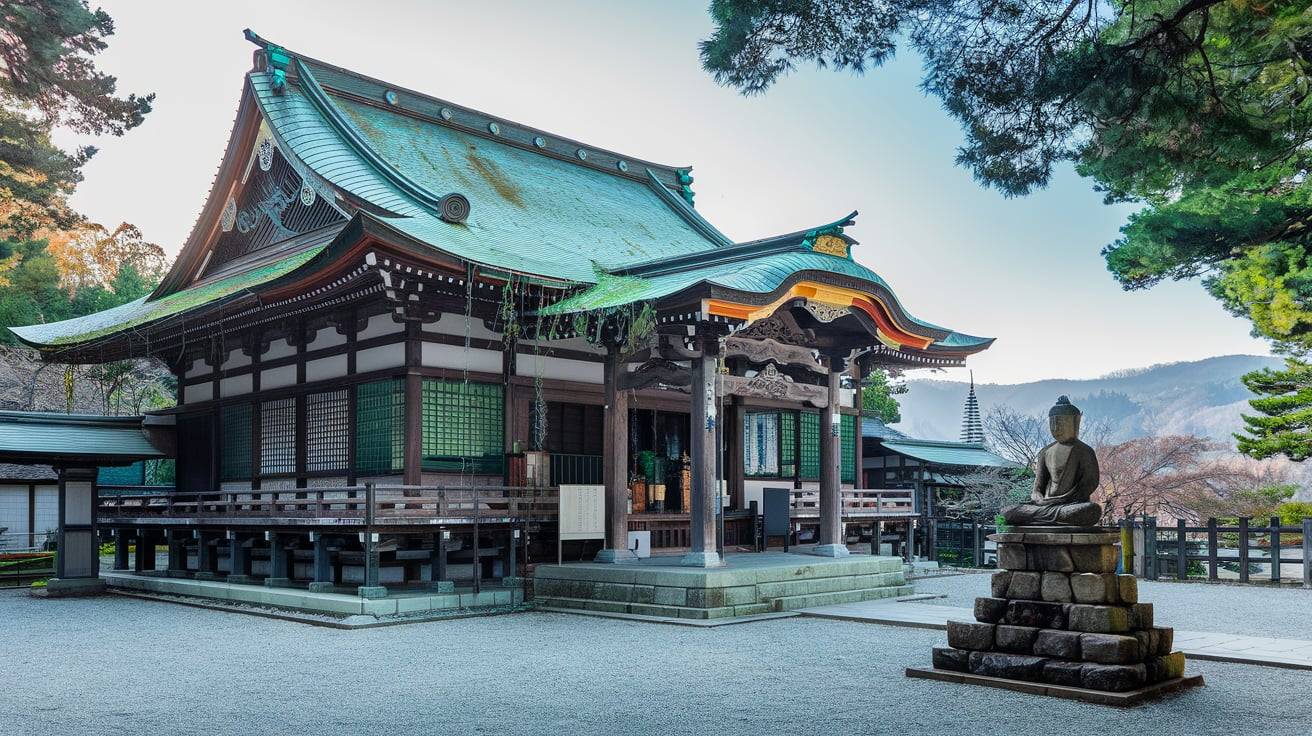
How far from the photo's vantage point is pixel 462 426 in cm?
1522

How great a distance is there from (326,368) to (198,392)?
194 inches

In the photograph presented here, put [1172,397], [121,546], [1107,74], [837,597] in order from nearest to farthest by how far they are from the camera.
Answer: [1107,74] < [837,597] < [121,546] < [1172,397]

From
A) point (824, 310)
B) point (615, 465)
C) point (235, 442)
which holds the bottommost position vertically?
point (615, 465)

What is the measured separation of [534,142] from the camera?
22312mm

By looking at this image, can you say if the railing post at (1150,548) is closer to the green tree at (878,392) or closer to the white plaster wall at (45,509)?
the green tree at (878,392)

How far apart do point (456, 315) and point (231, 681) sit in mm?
7363

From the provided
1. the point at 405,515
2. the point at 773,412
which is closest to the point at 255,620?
the point at 405,515

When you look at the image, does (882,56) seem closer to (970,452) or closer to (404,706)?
(404,706)

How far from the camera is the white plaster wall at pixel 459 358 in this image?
49.1 feet

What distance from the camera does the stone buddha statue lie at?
861 cm

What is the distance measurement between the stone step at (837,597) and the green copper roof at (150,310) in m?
8.44

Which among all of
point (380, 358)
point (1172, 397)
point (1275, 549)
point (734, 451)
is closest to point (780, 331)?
point (734, 451)

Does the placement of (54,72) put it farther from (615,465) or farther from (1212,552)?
(1212,552)

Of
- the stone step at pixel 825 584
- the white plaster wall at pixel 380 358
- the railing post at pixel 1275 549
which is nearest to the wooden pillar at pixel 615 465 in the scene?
the stone step at pixel 825 584
